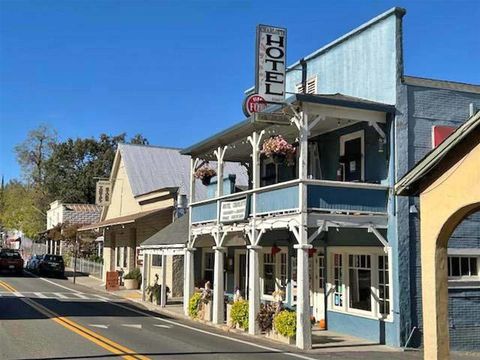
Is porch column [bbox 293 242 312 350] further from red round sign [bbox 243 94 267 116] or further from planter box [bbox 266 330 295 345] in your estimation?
red round sign [bbox 243 94 267 116]

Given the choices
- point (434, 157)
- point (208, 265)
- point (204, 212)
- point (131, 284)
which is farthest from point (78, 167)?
point (434, 157)

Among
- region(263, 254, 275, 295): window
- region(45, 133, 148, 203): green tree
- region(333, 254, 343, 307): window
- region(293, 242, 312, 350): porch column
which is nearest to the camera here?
region(293, 242, 312, 350): porch column

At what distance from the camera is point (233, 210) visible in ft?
59.8

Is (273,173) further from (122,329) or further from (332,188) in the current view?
(122,329)

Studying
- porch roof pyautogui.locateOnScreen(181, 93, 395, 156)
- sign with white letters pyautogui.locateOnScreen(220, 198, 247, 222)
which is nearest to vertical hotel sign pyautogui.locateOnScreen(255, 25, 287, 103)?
porch roof pyautogui.locateOnScreen(181, 93, 395, 156)

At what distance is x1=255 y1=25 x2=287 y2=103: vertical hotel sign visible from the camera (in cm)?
1584

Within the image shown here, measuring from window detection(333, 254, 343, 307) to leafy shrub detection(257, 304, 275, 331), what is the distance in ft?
7.58

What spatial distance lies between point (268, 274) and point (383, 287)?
6.69 metres

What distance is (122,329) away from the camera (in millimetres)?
15602

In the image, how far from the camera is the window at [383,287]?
1541 centimetres

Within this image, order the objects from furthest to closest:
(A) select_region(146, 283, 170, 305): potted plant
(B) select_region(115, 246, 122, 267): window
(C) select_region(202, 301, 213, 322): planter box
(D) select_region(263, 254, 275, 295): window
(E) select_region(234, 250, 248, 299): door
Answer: (B) select_region(115, 246, 122, 267): window < (A) select_region(146, 283, 170, 305): potted plant < (E) select_region(234, 250, 248, 299): door < (D) select_region(263, 254, 275, 295): window < (C) select_region(202, 301, 213, 322): planter box

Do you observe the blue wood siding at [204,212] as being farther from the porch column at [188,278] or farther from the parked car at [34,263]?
the parked car at [34,263]

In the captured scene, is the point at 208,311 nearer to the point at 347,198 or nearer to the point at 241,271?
the point at 241,271

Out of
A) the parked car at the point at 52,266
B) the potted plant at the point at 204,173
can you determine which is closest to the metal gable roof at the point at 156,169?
the parked car at the point at 52,266
